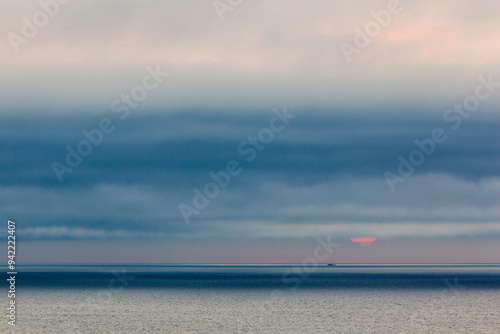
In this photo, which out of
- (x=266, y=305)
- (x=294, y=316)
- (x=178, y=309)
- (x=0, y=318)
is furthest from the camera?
(x=266, y=305)

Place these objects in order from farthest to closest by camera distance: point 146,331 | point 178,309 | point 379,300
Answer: point 379,300, point 178,309, point 146,331

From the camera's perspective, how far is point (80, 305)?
3698 inches

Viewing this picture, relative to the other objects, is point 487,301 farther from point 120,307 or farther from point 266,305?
point 120,307

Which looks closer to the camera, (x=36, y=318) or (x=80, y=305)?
(x=36, y=318)

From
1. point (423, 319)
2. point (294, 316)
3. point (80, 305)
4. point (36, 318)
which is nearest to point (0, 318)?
point (36, 318)

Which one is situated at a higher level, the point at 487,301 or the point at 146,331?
the point at 487,301

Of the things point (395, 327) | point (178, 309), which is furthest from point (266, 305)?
point (395, 327)

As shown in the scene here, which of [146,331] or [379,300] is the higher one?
[379,300]

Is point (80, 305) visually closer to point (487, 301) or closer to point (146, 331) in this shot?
point (146, 331)

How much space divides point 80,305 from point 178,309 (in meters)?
15.1

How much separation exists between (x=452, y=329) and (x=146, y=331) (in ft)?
105

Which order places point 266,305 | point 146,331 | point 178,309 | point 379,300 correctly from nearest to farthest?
point 146,331
point 178,309
point 266,305
point 379,300

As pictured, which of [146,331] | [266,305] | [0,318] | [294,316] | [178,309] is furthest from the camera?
[266,305]

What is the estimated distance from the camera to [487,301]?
107 meters
